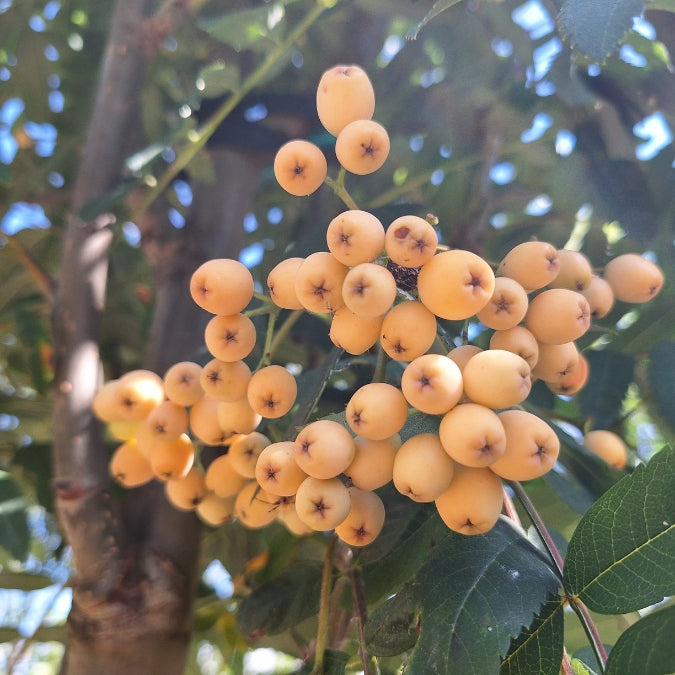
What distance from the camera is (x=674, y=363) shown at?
114 cm

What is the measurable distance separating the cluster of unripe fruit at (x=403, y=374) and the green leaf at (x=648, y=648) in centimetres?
16

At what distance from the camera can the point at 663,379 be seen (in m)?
1.13

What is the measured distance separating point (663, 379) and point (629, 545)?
51 cm

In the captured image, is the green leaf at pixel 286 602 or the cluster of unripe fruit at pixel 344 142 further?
the green leaf at pixel 286 602

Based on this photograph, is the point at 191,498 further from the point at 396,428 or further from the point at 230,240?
the point at 230,240

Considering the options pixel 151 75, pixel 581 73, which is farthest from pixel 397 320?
pixel 151 75

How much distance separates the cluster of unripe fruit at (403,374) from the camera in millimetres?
666

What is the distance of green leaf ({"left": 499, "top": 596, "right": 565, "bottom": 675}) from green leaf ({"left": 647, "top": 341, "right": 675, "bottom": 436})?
50 cm

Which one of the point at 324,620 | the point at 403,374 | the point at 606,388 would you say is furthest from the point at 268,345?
the point at 606,388

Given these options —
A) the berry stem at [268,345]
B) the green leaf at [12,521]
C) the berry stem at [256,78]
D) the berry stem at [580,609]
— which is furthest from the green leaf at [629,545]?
the green leaf at [12,521]

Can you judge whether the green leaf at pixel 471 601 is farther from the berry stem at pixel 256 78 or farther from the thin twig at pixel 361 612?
the berry stem at pixel 256 78

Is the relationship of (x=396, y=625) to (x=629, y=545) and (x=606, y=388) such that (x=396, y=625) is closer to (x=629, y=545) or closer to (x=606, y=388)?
(x=629, y=545)

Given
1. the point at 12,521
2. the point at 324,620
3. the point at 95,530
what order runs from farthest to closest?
the point at 12,521, the point at 95,530, the point at 324,620

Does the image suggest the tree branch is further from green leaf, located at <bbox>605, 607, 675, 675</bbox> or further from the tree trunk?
green leaf, located at <bbox>605, 607, 675, 675</bbox>
